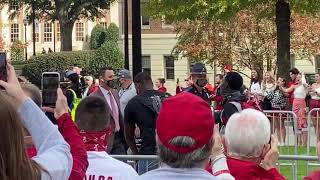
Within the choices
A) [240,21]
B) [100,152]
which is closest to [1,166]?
[100,152]

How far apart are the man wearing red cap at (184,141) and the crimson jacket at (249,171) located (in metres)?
0.69

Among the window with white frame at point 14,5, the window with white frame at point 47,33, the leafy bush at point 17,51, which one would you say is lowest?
the leafy bush at point 17,51

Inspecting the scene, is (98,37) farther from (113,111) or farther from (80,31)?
(113,111)

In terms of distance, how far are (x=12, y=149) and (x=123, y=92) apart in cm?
1036

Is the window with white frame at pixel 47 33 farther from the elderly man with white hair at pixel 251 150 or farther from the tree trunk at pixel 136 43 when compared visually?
the elderly man with white hair at pixel 251 150

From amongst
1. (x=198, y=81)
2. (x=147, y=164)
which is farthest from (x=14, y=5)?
(x=147, y=164)

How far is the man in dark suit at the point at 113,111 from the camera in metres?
9.91

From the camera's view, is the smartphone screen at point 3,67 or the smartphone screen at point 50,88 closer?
the smartphone screen at point 3,67

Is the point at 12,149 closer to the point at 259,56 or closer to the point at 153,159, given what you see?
the point at 153,159

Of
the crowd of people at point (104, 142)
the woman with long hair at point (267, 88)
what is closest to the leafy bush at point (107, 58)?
the woman with long hair at point (267, 88)

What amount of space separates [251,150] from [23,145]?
166 cm

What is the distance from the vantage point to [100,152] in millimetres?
5230

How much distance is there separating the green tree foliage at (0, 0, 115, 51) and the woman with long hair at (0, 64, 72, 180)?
5512 centimetres

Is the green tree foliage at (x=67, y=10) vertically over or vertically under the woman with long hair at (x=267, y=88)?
over
